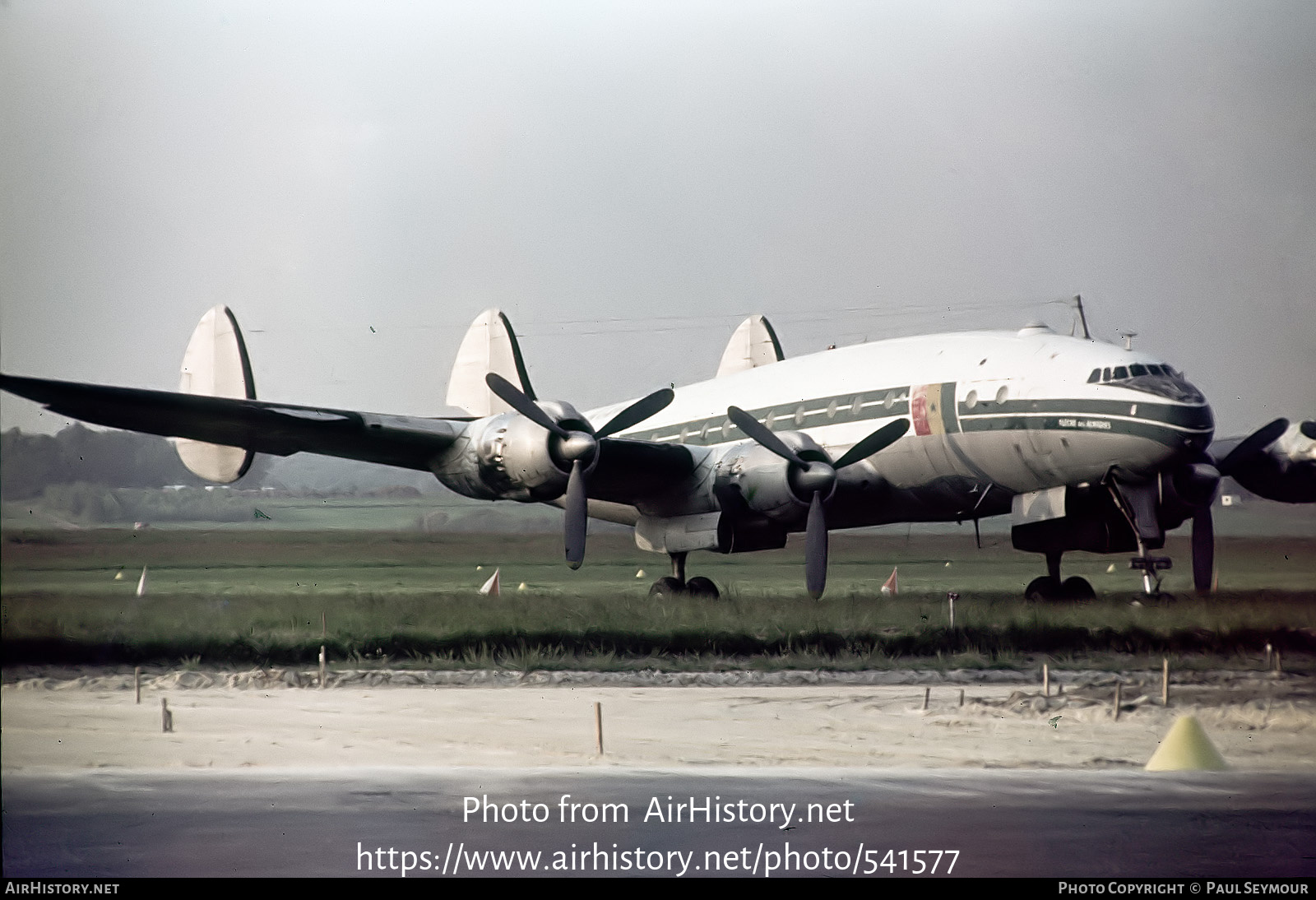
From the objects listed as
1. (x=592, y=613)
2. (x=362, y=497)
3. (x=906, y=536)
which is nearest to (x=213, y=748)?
(x=592, y=613)

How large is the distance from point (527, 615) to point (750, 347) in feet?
30.0

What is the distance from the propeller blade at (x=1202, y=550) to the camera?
1594 centimetres

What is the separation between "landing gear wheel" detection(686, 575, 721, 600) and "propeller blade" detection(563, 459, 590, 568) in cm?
324

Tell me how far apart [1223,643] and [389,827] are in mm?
10132

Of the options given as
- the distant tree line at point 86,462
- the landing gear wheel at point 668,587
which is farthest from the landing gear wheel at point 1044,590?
the distant tree line at point 86,462

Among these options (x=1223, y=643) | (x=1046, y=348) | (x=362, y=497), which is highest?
(x=1046, y=348)

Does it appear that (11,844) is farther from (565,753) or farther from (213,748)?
(565,753)

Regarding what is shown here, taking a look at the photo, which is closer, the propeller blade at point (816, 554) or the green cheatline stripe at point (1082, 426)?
the green cheatline stripe at point (1082, 426)

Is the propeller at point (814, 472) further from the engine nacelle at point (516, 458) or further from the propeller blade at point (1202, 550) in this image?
the propeller blade at point (1202, 550)

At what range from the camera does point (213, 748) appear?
895 cm

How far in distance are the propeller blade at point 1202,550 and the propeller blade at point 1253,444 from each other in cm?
161

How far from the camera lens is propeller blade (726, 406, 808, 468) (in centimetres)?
1623

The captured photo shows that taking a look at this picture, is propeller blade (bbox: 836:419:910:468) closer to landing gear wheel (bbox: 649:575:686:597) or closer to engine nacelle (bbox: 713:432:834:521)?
engine nacelle (bbox: 713:432:834:521)

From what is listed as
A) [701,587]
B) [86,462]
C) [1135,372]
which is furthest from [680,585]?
[86,462]
